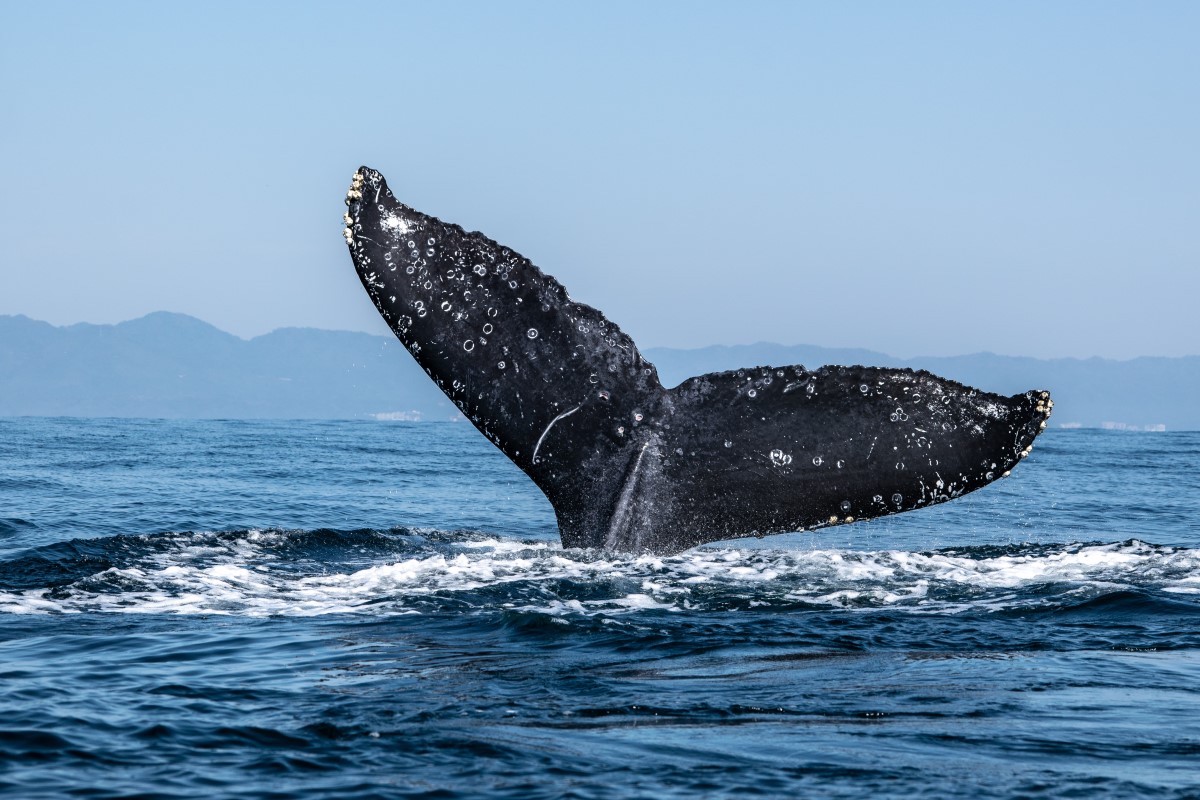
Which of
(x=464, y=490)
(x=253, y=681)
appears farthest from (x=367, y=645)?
(x=464, y=490)

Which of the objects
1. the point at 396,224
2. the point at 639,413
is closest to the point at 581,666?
the point at 639,413

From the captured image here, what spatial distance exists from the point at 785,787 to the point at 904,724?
0.96 metres

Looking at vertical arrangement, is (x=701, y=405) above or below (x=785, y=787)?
above

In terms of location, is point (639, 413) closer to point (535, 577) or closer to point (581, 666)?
point (581, 666)

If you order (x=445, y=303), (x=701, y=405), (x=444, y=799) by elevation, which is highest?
(x=445, y=303)

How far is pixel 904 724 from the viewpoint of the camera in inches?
213

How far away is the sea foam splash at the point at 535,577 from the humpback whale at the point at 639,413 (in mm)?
524

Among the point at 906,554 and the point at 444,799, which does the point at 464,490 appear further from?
the point at 444,799

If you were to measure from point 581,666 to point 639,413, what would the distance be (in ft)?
4.95

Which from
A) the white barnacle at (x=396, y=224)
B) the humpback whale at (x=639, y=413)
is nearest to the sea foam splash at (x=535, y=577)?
the humpback whale at (x=639, y=413)

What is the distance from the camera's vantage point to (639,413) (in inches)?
290

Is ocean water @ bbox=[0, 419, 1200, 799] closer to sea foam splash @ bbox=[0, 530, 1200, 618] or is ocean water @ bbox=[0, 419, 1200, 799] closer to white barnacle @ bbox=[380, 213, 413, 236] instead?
sea foam splash @ bbox=[0, 530, 1200, 618]

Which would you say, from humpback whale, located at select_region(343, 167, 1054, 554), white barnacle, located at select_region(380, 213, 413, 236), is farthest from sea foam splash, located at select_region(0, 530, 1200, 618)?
white barnacle, located at select_region(380, 213, 413, 236)

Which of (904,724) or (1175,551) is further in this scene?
(1175,551)
